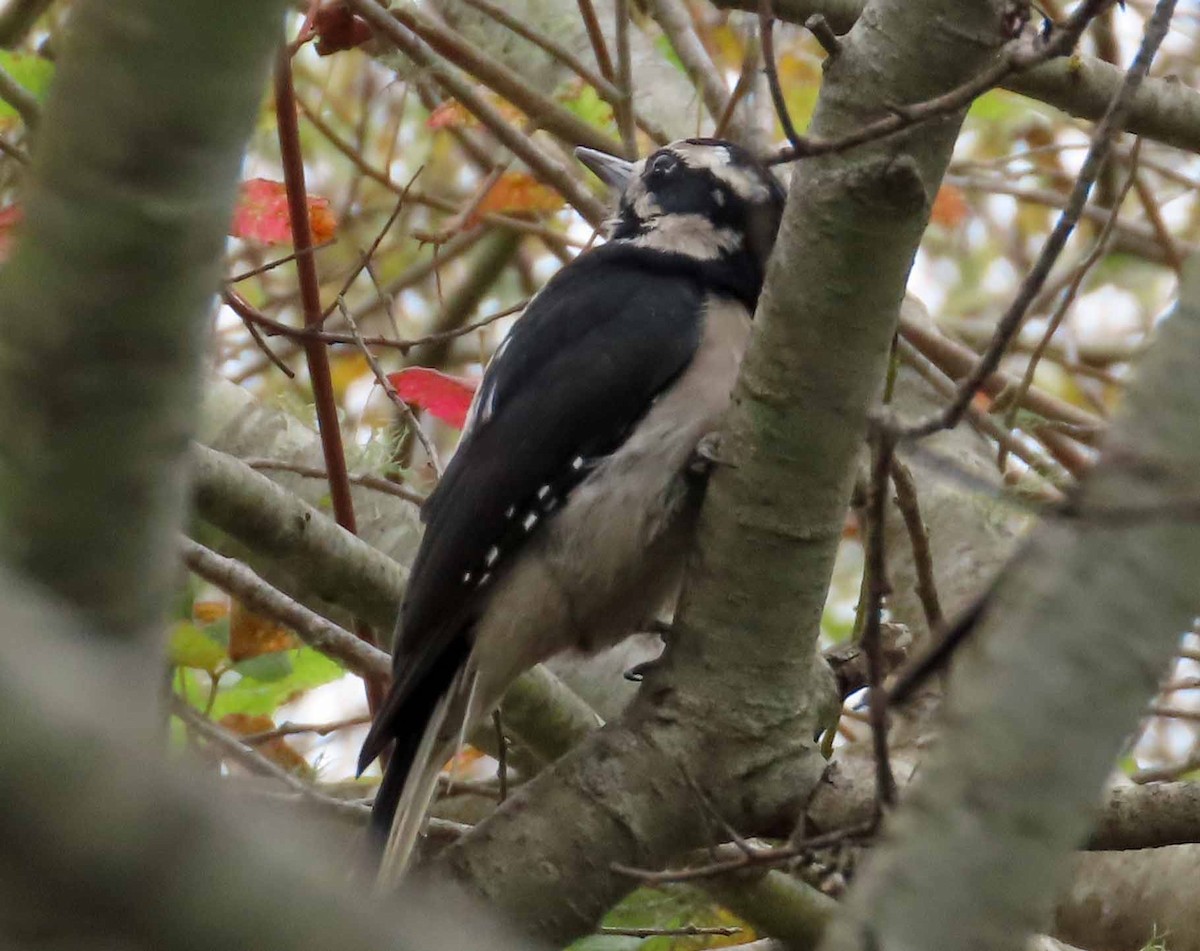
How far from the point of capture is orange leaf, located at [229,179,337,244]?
286cm

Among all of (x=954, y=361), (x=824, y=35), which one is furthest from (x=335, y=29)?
(x=954, y=361)

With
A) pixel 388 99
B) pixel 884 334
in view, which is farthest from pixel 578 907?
pixel 388 99

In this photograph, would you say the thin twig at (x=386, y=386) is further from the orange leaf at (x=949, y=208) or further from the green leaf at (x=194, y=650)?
the orange leaf at (x=949, y=208)

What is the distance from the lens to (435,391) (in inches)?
118

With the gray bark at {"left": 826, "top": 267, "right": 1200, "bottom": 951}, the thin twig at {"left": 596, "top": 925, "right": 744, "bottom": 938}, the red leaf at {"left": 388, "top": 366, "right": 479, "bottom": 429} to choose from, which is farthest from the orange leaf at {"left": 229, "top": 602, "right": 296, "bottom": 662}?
the gray bark at {"left": 826, "top": 267, "right": 1200, "bottom": 951}

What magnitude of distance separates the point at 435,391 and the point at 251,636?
536 millimetres

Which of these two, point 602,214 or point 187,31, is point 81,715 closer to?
point 187,31

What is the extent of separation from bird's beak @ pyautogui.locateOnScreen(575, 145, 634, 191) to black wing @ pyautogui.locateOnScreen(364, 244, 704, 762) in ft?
1.10

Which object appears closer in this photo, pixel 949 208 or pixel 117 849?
pixel 117 849

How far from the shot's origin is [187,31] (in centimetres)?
97

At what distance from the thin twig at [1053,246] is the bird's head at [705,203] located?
1612 millimetres

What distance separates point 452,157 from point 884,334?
392 centimetres

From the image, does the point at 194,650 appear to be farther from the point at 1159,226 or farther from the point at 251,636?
the point at 1159,226

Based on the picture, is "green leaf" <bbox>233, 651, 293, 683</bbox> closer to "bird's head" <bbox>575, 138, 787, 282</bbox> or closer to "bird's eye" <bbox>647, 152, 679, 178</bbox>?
"bird's head" <bbox>575, 138, 787, 282</bbox>
